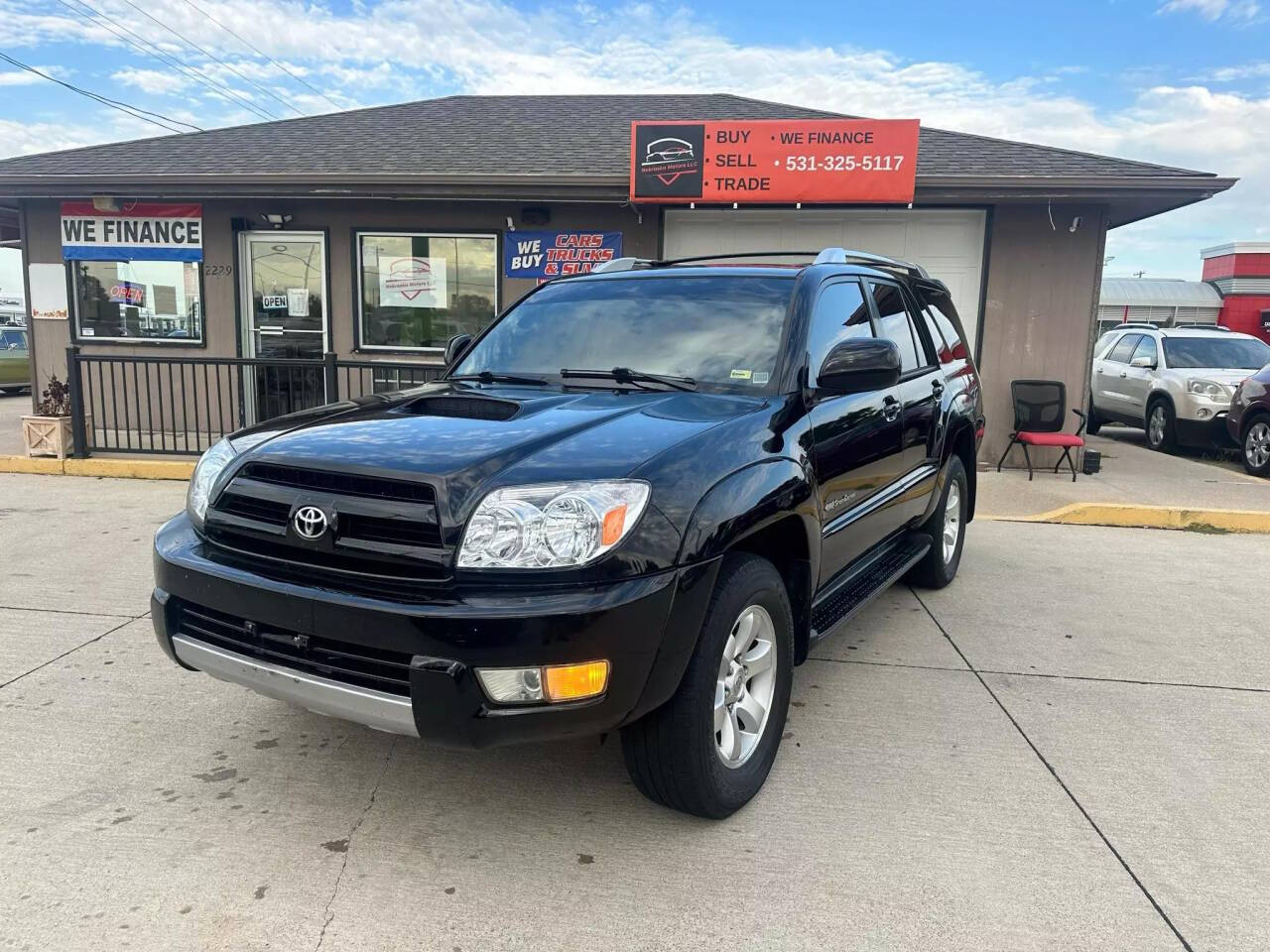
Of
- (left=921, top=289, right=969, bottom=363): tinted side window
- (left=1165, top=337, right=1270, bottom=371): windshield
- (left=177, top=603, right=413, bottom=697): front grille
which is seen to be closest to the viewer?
(left=177, top=603, right=413, bottom=697): front grille

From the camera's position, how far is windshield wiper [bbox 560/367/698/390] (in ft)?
11.0

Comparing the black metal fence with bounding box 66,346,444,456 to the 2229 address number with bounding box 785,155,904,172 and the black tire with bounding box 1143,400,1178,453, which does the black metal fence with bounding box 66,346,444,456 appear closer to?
the 2229 address number with bounding box 785,155,904,172

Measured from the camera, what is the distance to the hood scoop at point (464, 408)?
9.78 ft

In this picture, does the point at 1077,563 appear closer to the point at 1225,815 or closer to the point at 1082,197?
the point at 1225,815

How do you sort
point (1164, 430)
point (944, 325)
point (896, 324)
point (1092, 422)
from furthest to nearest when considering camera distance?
point (1092, 422)
point (1164, 430)
point (944, 325)
point (896, 324)

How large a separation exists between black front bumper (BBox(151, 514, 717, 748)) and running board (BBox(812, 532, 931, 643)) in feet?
3.65

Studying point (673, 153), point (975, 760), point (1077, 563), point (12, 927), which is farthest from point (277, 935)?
point (673, 153)

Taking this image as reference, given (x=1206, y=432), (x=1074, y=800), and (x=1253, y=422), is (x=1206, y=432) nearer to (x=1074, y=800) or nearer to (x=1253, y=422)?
(x=1253, y=422)

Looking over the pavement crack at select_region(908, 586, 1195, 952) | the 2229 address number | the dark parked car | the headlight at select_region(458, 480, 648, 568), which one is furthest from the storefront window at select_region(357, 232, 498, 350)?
the dark parked car

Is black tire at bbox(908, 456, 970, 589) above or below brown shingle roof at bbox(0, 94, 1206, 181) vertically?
below

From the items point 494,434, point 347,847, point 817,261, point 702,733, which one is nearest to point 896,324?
point 817,261

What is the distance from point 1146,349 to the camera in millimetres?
13156

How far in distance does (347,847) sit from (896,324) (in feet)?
11.5

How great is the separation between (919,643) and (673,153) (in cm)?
614
